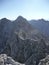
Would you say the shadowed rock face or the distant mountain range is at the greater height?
the distant mountain range

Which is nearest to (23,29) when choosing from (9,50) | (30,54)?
(9,50)

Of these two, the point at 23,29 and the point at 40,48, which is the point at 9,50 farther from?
the point at 40,48

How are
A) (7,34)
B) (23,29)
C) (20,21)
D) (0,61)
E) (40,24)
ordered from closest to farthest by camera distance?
(0,61), (23,29), (20,21), (7,34), (40,24)

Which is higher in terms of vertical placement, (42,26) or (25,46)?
(42,26)

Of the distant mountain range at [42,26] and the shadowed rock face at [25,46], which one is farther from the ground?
the distant mountain range at [42,26]

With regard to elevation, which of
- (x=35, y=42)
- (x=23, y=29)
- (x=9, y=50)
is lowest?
(x=9, y=50)

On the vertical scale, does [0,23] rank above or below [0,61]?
above

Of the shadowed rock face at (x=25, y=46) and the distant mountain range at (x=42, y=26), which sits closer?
the shadowed rock face at (x=25, y=46)

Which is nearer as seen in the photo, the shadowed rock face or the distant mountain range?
the shadowed rock face

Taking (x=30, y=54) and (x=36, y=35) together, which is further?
(x=36, y=35)

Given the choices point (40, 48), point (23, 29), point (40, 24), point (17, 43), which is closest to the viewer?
point (40, 48)

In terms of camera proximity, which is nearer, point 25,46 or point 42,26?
point 25,46
